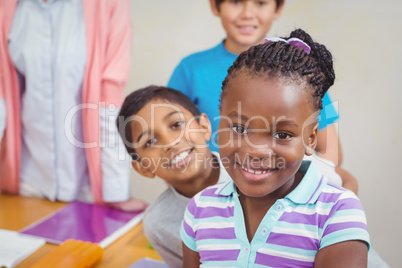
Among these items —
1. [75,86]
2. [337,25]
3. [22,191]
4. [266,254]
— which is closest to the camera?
[266,254]

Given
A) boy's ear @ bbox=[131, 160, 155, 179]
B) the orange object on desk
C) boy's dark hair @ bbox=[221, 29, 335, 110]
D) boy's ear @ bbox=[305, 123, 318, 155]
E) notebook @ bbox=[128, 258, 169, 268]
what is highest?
boy's dark hair @ bbox=[221, 29, 335, 110]

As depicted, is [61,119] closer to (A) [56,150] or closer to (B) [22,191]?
(A) [56,150]

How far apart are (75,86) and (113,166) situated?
0.62ft

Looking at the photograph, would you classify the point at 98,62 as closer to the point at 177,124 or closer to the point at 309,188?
the point at 177,124

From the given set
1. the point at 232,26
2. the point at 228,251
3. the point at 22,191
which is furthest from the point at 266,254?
the point at 22,191

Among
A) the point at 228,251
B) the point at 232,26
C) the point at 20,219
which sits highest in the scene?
the point at 232,26

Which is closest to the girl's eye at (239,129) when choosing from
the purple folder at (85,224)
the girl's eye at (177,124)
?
the girl's eye at (177,124)

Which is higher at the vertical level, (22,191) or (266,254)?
(266,254)

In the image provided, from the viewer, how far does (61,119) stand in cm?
98

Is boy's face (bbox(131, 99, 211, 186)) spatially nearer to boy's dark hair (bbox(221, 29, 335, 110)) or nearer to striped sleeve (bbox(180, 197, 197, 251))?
striped sleeve (bbox(180, 197, 197, 251))

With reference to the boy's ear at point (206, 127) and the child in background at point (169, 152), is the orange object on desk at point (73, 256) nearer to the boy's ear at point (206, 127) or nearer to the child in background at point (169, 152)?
the child in background at point (169, 152)

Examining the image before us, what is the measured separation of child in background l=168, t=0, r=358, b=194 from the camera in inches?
28.8

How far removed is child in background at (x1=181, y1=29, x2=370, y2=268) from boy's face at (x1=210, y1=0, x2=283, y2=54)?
0.30 m

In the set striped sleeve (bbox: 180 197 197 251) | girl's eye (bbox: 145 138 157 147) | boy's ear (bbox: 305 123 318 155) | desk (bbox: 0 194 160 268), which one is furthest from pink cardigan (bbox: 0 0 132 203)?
boy's ear (bbox: 305 123 318 155)
